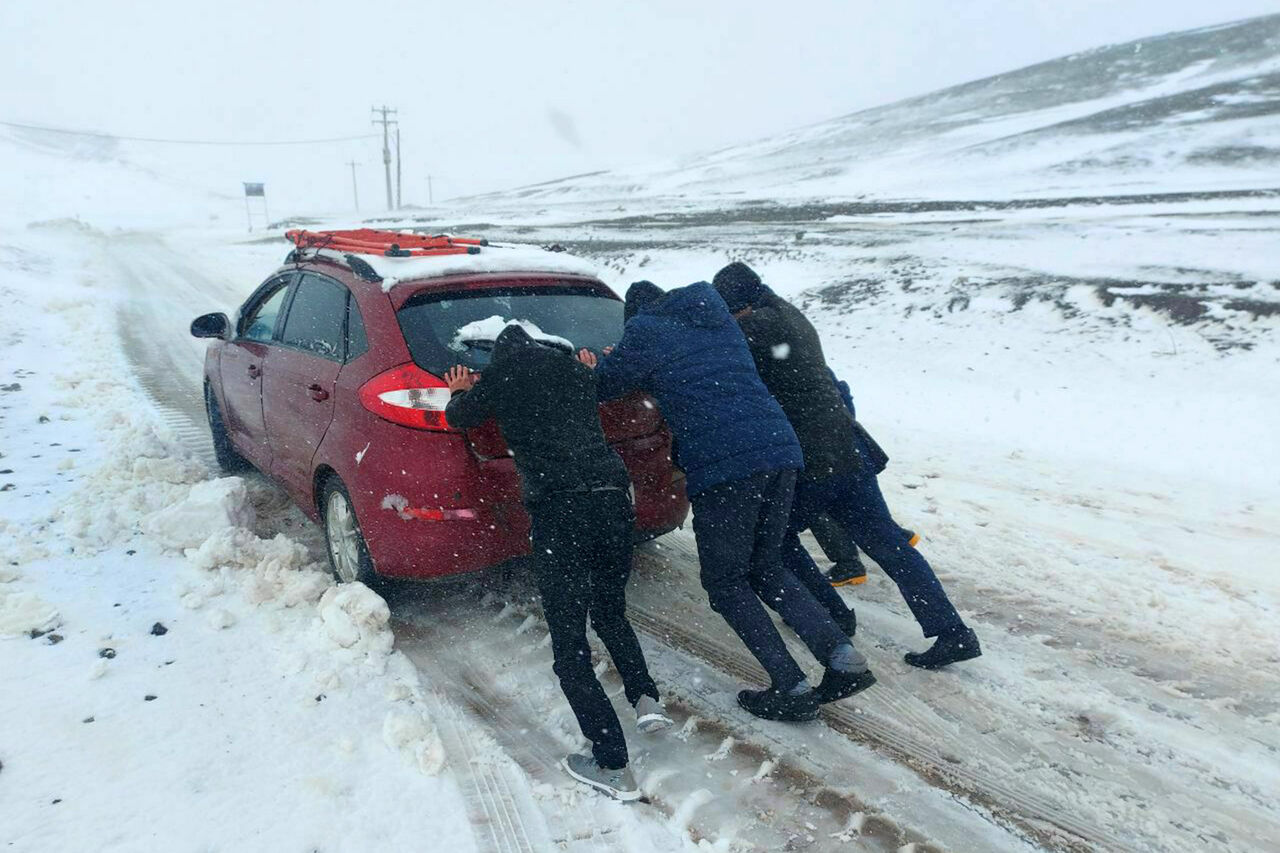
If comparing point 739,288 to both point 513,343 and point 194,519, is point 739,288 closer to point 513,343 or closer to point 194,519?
point 513,343

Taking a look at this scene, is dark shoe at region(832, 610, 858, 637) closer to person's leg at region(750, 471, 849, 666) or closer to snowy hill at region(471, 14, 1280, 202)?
person's leg at region(750, 471, 849, 666)

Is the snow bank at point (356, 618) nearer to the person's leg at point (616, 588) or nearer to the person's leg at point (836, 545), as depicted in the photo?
the person's leg at point (616, 588)

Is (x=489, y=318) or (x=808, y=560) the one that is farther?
(x=808, y=560)

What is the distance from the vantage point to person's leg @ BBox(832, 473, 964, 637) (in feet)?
11.5

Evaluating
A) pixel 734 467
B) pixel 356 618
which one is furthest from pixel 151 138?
pixel 734 467

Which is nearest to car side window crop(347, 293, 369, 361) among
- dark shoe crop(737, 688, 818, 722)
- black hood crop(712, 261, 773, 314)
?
black hood crop(712, 261, 773, 314)

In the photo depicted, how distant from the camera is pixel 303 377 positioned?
4.06 meters

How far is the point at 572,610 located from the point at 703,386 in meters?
1.03

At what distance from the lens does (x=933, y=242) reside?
14.0 m

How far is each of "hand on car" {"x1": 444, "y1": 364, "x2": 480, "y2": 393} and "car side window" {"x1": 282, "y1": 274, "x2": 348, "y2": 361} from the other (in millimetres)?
805

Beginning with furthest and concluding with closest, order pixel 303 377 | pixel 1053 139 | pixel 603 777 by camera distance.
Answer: pixel 1053 139
pixel 303 377
pixel 603 777

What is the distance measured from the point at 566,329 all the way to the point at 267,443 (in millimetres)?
2108

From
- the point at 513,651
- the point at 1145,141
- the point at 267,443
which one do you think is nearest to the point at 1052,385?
the point at 513,651

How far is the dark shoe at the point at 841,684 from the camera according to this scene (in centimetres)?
314
